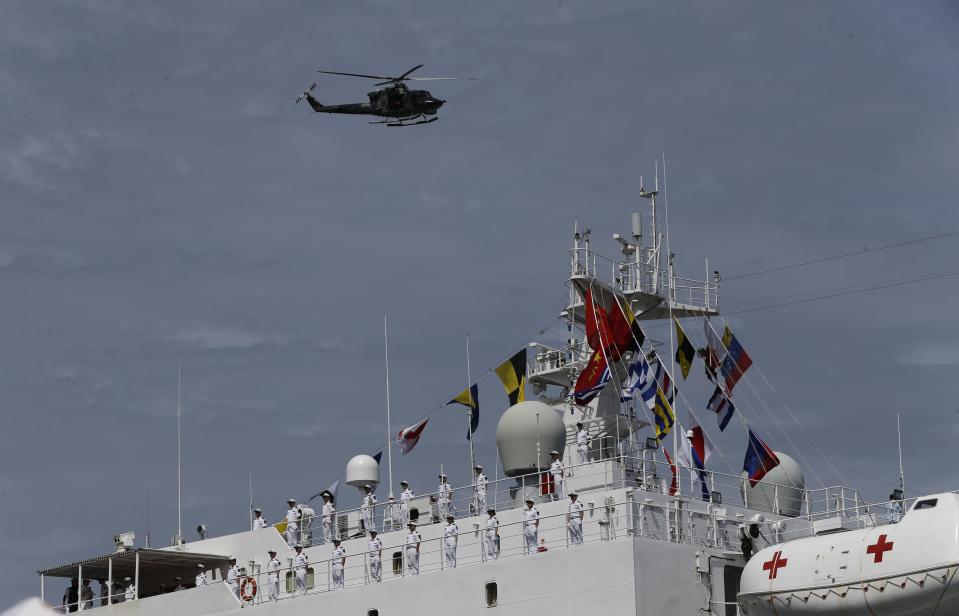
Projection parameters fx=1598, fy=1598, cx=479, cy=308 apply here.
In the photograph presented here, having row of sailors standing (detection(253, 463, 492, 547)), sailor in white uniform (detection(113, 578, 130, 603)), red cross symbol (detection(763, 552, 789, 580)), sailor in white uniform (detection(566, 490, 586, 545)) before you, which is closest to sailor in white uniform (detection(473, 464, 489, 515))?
row of sailors standing (detection(253, 463, 492, 547))

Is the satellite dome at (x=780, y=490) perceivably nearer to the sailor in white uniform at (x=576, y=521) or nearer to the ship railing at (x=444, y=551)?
the ship railing at (x=444, y=551)

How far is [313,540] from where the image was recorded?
41938 millimetres

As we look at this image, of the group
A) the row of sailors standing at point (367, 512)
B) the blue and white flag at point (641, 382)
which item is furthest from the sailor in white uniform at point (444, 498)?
the blue and white flag at point (641, 382)

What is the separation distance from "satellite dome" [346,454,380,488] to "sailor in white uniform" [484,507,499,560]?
27.4ft

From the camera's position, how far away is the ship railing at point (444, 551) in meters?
34.9

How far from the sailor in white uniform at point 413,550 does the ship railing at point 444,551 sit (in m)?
0.04

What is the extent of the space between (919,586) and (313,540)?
17.5 metres

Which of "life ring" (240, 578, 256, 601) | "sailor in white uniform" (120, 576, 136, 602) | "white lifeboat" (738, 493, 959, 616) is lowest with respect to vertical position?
"white lifeboat" (738, 493, 959, 616)

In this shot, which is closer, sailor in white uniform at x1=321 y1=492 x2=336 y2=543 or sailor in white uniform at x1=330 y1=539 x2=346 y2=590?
sailor in white uniform at x1=330 y1=539 x2=346 y2=590

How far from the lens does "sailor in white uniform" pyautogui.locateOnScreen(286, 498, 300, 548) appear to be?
4134 centimetres

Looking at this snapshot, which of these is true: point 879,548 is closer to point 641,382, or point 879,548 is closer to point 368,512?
point 641,382

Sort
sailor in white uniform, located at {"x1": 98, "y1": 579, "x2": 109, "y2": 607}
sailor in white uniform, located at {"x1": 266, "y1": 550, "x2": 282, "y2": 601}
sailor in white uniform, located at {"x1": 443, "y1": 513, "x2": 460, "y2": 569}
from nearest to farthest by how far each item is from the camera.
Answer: sailor in white uniform, located at {"x1": 443, "y1": 513, "x2": 460, "y2": 569} < sailor in white uniform, located at {"x1": 266, "y1": 550, "x2": 282, "y2": 601} < sailor in white uniform, located at {"x1": 98, "y1": 579, "x2": 109, "y2": 607}

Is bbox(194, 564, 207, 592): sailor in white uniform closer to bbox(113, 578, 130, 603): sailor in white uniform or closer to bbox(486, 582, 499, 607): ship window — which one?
bbox(113, 578, 130, 603): sailor in white uniform

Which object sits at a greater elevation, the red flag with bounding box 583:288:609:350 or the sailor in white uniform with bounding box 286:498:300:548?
the red flag with bounding box 583:288:609:350
